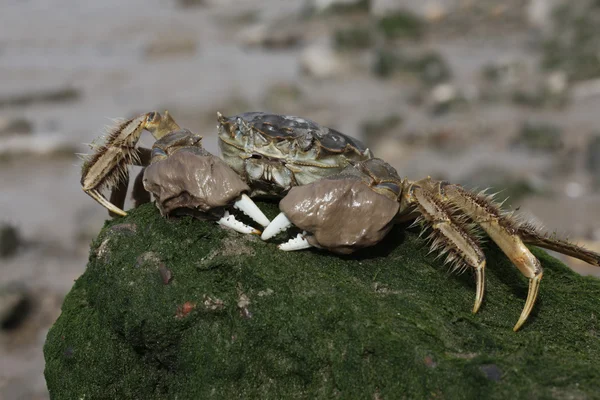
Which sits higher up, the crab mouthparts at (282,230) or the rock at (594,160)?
the crab mouthparts at (282,230)

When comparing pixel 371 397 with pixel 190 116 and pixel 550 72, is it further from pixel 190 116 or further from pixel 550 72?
pixel 550 72

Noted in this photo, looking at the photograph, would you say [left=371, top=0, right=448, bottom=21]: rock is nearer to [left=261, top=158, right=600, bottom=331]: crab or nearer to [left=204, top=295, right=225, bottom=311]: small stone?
[left=261, top=158, right=600, bottom=331]: crab

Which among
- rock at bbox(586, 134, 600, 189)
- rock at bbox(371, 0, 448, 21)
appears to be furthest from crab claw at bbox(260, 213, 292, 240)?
rock at bbox(371, 0, 448, 21)

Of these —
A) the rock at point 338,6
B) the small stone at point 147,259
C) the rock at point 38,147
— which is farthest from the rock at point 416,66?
the small stone at point 147,259

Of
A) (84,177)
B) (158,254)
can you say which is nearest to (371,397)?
(158,254)

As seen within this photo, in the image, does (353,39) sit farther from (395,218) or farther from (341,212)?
(341,212)

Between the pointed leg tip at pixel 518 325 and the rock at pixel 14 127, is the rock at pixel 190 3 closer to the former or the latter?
A: the rock at pixel 14 127

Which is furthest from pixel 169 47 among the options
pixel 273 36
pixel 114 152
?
pixel 114 152
